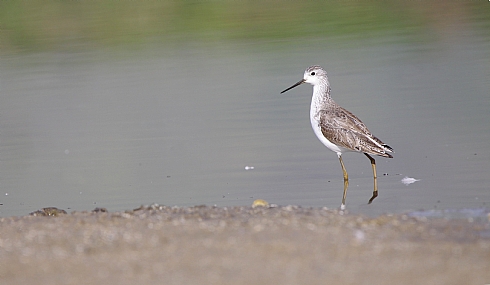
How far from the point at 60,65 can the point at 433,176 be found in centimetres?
1270

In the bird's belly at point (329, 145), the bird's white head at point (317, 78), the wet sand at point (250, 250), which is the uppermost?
the bird's white head at point (317, 78)

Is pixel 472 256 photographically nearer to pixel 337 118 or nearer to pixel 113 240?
pixel 113 240

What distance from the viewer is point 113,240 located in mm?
6832

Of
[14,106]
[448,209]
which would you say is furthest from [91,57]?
[448,209]

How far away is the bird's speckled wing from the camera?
10.5 meters

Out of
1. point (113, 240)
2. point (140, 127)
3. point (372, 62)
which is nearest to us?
point (113, 240)

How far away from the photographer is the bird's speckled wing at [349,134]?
10492 mm

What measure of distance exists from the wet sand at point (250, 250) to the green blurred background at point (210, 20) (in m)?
14.8

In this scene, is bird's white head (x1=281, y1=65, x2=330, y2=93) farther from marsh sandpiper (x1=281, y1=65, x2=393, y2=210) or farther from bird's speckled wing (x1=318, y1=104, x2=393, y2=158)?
bird's speckled wing (x1=318, y1=104, x2=393, y2=158)

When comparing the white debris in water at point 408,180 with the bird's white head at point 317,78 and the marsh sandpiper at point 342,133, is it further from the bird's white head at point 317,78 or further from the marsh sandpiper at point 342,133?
the bird's white head at point 317,78

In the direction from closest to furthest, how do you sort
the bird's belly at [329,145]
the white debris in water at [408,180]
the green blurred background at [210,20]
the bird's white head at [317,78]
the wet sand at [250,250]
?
the wet sand at [250,250], the white debris in water at [408,180], the bird's belly at [329,145], the bird's white head at [317,78], the green blurred background at [210,20]

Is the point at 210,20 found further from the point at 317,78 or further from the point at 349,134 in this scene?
the point at 349,134

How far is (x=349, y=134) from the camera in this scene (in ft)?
34.8

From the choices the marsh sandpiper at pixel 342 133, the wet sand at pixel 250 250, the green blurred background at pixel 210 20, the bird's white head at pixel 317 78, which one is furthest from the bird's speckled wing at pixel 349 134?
the green blurred background at pixel 210 20
